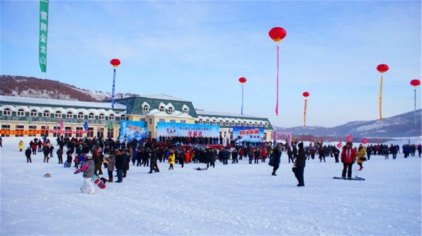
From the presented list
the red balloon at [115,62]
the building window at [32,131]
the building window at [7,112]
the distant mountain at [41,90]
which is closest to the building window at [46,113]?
the building window at [32,131]

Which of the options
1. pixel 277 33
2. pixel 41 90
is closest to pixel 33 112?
pixel 277 33

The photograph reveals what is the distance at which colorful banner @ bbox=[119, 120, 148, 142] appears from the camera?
Answer: 30.4m

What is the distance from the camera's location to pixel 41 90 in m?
164

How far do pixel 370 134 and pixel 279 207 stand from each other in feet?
595

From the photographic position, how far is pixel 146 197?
32.0 ft

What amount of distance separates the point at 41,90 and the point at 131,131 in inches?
5950

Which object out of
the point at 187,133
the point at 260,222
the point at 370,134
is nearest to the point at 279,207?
the point at 260,222

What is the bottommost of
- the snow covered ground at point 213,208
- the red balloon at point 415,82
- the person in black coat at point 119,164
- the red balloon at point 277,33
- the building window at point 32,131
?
the snow covered ground at point 213,208

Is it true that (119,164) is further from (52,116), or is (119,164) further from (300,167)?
(52,116)

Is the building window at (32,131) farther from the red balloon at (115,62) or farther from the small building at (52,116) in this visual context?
the red balloon at (115,62)

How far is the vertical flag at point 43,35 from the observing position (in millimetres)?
13437

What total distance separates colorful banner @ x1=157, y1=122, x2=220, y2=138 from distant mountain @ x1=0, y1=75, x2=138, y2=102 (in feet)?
448

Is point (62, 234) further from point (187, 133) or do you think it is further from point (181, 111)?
point (181, 111)

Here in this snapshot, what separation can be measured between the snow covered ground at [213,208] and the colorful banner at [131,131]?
17.7 m
